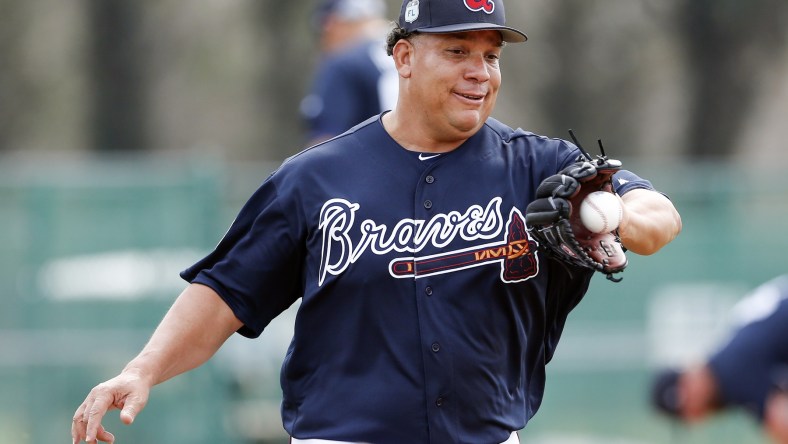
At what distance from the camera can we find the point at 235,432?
9.83m

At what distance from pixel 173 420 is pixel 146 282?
972 mm

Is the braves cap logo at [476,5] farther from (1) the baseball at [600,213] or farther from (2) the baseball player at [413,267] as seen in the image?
(1) the baseball at [600,213]

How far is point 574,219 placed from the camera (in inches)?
154

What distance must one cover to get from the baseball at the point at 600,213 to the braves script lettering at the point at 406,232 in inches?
14.1

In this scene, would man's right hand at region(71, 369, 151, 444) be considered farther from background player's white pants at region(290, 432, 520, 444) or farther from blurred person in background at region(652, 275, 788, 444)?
blurred person in background at region(652, 275, 788, 444)

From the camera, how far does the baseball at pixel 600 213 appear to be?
3.84m

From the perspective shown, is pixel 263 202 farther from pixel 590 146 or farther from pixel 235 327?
pixel 590 146

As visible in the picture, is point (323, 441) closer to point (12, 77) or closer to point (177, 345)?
point (177, 345)

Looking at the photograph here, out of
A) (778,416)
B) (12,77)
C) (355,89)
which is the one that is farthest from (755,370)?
(12,77)

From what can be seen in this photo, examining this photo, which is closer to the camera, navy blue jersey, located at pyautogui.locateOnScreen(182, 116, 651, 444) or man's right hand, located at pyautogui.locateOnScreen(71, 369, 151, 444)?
man's right hand, located at pyautogui.locateOnScreen(71, 369, 151, 444)

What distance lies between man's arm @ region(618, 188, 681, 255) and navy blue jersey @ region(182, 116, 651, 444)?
0.11 m

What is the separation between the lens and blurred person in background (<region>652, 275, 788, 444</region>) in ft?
18.8

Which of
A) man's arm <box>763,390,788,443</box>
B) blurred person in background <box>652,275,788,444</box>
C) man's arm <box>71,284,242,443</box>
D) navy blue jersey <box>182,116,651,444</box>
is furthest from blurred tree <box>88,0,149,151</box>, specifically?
navy blue jersey <box>182,116,651,444</box>

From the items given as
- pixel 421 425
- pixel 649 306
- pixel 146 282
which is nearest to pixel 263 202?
pixel 421 425
